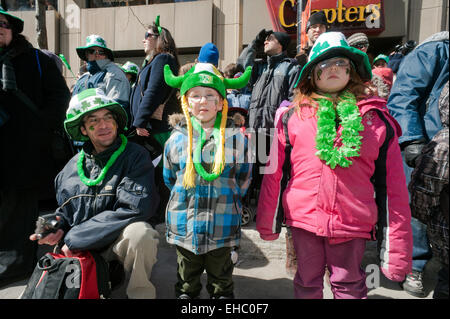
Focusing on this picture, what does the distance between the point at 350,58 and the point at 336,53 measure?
0.37 ft

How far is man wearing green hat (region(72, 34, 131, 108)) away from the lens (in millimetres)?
2883

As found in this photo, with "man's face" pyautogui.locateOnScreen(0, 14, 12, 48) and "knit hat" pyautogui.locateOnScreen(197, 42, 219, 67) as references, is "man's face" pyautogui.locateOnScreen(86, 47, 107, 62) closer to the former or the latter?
"man's face" pyautogui.locateOnScreen(0, 14, 12, 48)

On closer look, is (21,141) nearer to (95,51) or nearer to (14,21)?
(14,21)

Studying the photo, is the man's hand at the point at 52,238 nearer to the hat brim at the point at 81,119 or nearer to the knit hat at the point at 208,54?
the hat brim at the point at 81,119

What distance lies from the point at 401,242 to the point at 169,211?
4.64 feet

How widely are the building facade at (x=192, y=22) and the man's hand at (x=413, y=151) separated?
289 inches

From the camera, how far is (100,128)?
2.20 meters

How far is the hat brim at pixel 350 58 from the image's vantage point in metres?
1.79

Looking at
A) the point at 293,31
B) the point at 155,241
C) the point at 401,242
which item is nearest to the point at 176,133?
the point at 155,241

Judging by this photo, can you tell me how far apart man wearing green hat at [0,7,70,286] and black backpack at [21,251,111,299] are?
92 centimetres

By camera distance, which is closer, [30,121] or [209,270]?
[209,270]

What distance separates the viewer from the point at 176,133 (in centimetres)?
208

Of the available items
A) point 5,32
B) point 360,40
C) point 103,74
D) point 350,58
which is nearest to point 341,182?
point 350,58

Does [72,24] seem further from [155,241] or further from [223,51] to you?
[155,241]
